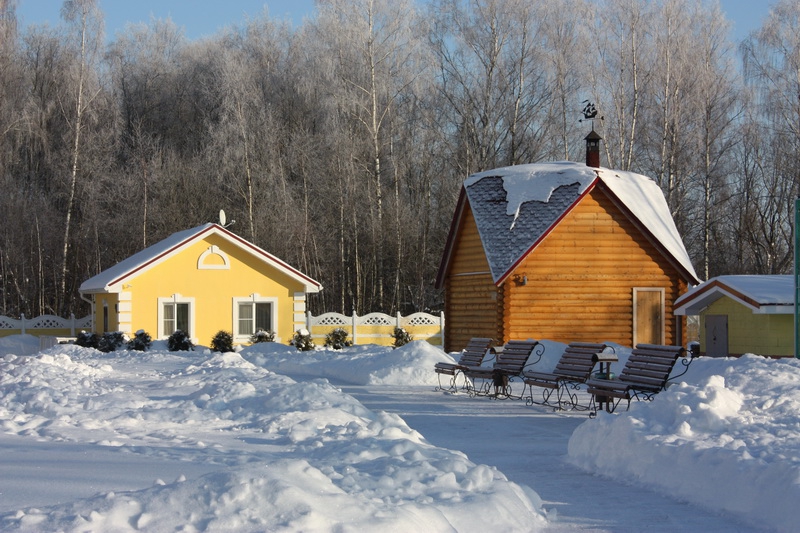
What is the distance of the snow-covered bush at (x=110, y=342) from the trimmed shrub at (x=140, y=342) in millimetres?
640

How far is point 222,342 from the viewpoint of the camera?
3031 cm

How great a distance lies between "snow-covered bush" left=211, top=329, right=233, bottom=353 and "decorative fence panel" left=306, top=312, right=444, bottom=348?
5.97 meters

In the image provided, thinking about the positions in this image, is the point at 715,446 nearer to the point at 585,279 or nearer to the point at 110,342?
the point at 585,279

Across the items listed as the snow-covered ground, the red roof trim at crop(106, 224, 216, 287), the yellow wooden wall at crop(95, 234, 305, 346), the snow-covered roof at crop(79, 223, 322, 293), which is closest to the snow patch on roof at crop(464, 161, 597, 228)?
the snow-covered roof at crop(79, 223, 322, 293)

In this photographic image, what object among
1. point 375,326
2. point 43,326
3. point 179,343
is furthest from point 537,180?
point 43,326

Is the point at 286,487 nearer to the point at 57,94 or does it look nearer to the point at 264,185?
the point at 264,185

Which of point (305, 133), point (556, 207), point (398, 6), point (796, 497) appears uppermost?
point (398, 6)

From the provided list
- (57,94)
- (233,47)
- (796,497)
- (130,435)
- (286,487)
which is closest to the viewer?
(286,487)

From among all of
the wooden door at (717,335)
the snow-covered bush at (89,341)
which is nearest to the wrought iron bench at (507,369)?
the wooden door at (717,335)

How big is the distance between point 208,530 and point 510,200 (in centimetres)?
2480

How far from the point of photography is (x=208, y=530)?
5.76 metres

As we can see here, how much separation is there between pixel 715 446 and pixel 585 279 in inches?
809

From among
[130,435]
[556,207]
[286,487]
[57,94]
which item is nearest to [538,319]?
[556,207]

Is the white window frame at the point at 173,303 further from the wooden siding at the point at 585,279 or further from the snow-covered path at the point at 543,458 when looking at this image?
the snow-covered path at the point at 543,458
